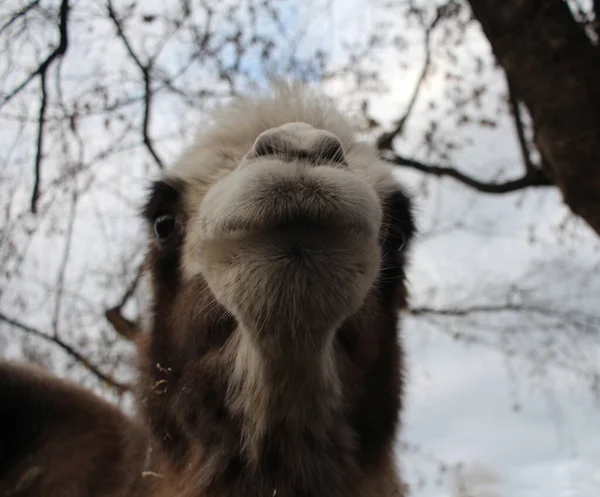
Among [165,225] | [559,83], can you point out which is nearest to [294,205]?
[165,225]

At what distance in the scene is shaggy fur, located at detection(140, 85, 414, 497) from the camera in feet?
5.32

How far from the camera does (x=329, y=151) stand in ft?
5.81

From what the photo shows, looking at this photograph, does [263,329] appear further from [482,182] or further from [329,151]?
[482,182]

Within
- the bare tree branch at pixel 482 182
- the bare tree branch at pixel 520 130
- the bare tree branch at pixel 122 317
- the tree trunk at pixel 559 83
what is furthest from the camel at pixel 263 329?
the bare tree branch at pixel 520 130

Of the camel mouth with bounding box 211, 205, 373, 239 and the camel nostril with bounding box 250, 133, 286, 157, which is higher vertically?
the camel nostril with bounding box 250, 133, 286, 157

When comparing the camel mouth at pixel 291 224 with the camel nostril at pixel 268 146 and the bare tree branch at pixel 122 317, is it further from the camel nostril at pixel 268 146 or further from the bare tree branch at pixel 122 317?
the bare tree branch at pixel 122 317

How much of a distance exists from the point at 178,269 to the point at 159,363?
1.70 ft

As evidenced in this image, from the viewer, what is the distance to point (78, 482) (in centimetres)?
329

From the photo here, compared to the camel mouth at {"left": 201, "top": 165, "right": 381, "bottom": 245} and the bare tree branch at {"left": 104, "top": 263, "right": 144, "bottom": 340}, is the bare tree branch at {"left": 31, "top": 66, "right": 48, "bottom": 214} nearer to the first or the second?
the bare tree branch at {"left": 104, "top": 263, "right": 144, "bottom": 340}

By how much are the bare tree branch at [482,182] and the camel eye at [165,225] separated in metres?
4.78

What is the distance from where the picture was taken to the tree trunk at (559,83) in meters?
4.50

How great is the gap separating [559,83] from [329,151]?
373cm

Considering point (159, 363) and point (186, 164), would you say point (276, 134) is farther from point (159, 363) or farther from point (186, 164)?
point (159, 363)

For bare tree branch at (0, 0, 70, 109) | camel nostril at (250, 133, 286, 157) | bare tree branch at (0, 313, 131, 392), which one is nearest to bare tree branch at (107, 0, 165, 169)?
bare tree branch at (0, 0, 70, 109)
